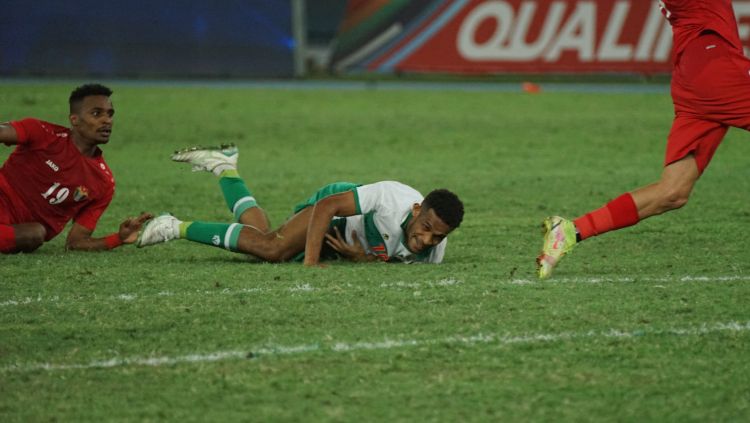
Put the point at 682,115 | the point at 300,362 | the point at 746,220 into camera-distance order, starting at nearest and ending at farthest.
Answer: the point at 300,362
the point at 682,115
the point at 746,220

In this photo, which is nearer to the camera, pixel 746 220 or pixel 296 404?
pixel 296 404

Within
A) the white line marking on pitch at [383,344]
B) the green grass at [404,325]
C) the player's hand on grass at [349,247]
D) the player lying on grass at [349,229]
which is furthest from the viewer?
the player's hand on grass at [349,247]

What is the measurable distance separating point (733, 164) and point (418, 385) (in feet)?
28.2

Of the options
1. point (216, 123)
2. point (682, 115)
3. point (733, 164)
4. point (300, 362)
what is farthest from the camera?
point (216, 123)

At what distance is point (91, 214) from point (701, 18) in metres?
3.96

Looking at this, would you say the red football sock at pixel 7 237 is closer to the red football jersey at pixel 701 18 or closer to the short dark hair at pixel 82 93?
the short dark hair at pixel 82 93

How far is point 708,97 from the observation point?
618cm

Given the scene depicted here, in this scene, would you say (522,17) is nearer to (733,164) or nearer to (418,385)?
(733,164)

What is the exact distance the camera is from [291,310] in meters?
5.62

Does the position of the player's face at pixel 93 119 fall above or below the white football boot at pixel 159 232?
above

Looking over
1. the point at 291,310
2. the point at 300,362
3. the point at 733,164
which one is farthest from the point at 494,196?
the point at 300,362

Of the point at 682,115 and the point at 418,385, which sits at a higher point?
the point at 682,115

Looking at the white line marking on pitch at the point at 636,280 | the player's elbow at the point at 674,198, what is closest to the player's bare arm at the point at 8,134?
the white line marking on pitch at the point at 636,280

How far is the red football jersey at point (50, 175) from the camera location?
24.6ft
